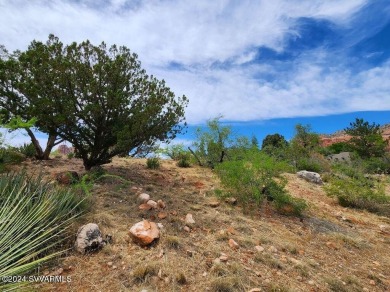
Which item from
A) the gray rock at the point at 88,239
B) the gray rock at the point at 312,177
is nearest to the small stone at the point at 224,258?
the gray rock at the point at 88,239

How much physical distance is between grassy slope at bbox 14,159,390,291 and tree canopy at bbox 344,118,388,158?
71.8ft

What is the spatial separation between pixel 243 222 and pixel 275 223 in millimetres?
826

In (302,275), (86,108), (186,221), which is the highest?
(86,108)

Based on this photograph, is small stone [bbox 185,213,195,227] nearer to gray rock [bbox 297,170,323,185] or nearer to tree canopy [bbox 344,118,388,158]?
gray rock [bbox 297,170,323,185]

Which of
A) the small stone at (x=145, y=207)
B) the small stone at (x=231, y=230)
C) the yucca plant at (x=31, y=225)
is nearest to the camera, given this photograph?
the yucca plant at (x=31, y=225)

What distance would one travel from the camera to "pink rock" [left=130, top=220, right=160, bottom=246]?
12.8 ft

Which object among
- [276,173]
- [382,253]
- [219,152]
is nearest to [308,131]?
[219,152]

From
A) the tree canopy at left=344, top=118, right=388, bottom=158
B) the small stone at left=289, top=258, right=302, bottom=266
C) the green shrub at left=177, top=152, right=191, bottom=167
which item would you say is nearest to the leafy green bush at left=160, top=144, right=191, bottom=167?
the green shrub at left=177, top=152, right=191, bottom=167

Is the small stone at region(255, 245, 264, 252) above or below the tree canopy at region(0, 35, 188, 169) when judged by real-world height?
below

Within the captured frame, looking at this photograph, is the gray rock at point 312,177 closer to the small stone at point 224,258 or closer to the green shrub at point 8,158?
the small stone at point 224,258

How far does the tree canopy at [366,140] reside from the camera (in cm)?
2576

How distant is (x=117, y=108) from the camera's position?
24.2 ft

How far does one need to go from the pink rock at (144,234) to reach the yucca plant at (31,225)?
87 cm

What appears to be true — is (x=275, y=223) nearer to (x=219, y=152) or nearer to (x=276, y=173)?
(x=276, y=173)
